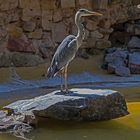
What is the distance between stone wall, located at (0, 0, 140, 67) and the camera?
13352mm

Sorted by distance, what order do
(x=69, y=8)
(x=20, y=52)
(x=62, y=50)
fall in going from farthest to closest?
(x=69, y=8), (x=20, y=52), (x=62, y=50)

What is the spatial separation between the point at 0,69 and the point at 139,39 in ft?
15.0

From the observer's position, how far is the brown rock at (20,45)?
43.9 feet

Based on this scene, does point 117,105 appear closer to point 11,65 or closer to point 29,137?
point 29,137

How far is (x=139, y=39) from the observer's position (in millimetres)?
15258

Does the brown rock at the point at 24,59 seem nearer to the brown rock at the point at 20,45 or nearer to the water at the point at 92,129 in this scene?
the brown rock at the point at 20,45

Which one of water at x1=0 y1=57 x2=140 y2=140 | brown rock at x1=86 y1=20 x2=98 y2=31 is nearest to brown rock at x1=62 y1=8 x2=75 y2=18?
brown rock at x1=86 y1=20 x2=98 y2=31

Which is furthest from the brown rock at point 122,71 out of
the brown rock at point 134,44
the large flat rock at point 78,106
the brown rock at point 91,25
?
the large flat rock at point 78,106

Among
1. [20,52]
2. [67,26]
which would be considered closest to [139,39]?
[67,26]

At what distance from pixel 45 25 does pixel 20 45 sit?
1.06 meters

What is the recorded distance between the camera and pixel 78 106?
7.55m

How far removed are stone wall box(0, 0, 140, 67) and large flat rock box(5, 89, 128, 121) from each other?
5255mm

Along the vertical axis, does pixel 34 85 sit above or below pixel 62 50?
below

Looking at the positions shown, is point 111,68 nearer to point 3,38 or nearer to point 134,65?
point 134,65
